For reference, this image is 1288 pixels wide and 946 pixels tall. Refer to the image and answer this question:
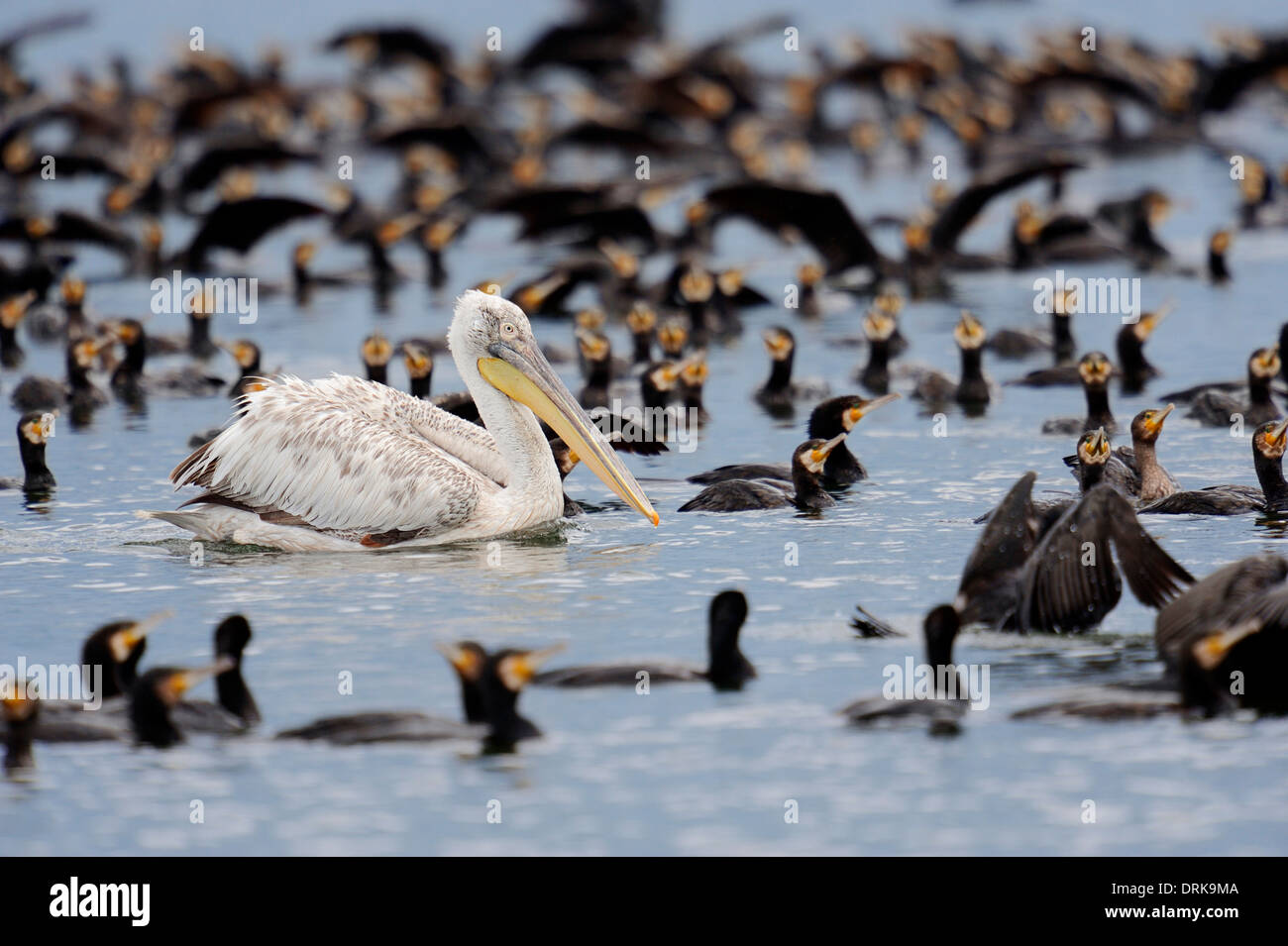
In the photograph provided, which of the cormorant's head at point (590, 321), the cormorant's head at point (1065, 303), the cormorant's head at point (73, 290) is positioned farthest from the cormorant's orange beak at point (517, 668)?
the cormorant's head at point (73, 290)

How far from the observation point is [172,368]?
1770 centimetres

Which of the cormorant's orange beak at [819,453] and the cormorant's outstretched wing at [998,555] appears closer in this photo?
the cormorant's outstretched wing at [998,555]

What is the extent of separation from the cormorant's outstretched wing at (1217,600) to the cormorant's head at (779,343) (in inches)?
295

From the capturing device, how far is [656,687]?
8.66 metres

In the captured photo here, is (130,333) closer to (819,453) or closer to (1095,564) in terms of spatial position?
(819,453)

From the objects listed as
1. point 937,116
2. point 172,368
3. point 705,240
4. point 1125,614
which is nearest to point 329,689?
point 1125,614

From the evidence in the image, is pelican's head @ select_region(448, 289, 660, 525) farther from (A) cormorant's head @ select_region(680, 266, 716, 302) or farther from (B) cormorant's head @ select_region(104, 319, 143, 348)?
(A) cormorant's head @ select_region(680, 266, 716, 302)

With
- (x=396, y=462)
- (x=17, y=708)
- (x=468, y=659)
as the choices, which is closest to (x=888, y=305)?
(x=396, y=462)

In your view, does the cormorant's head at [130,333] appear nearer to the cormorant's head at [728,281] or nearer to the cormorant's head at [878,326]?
the cormorant's head at [728,281]

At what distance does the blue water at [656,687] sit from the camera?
23.9ft

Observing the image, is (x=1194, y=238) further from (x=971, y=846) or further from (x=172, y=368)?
(x=971, y=846)

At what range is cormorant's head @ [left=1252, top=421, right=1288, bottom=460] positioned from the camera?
453 inches

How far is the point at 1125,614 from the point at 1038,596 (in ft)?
2.41

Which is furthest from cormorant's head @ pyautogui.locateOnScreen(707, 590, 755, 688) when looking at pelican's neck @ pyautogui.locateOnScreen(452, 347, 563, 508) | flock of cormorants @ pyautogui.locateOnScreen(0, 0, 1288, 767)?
pelican's neck @ pyautogui.locateOnScreen(452, 347, 563, 508)
